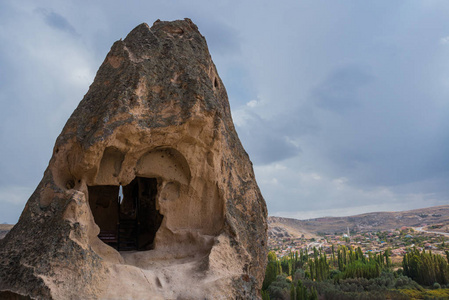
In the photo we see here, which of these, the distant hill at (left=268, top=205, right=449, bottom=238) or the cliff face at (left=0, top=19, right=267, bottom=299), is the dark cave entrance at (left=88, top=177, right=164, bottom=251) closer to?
the cliff face at (left=0, top=19, right=267, bottom=299)

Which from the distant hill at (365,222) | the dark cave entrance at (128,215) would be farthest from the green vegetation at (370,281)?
the distant hill at (365,222)

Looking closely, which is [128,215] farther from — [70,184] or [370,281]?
[370,281]

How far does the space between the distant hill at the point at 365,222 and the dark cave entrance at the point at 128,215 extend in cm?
10270

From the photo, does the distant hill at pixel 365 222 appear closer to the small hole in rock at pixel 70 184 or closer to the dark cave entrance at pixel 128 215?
the dark cave entrance at pixel 128 215

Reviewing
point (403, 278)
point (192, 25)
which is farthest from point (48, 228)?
point (403, 278)

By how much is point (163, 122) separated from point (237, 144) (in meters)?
2.49

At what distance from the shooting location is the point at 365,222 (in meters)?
140

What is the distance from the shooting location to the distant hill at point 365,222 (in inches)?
4779

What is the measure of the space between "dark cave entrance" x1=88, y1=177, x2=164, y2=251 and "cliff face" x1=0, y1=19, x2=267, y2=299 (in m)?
1.21

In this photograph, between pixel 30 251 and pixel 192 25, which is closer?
pixel 30 251

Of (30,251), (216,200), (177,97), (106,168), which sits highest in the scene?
(177,97)

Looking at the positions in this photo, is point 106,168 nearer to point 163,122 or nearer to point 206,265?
point 163,122

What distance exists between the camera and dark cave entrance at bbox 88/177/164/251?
9.58m

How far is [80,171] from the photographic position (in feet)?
20.4
